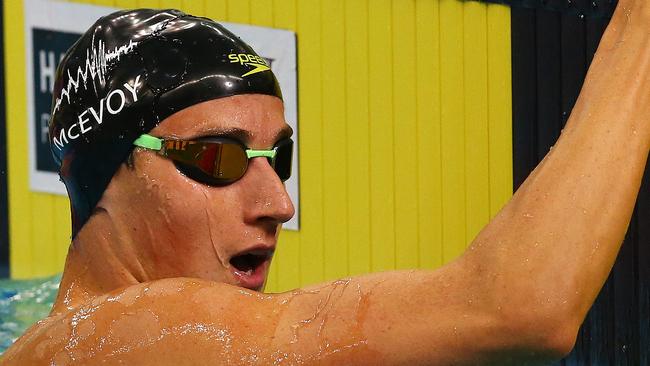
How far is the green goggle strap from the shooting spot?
2260 millimetres

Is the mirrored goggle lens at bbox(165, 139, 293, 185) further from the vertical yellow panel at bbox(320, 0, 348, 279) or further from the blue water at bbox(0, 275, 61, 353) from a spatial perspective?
the vertical yellow panel at bbox(320, 0, 348, 279)

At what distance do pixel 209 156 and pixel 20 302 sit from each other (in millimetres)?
4473

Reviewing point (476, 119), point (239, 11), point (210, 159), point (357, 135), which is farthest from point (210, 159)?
point (476, 119)

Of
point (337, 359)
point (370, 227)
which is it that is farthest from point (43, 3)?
point (337, 359)

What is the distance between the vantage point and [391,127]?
877cm

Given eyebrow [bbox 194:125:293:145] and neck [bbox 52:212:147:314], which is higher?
eyebrow [bbox 194:125:293:145]

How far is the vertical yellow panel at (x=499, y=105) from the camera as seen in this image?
974 centimetres

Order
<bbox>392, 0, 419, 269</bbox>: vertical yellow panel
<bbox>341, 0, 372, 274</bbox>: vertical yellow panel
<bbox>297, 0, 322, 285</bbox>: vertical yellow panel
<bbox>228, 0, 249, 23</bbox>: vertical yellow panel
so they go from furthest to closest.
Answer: <bbox>392, 0, 419, 269</bbox>: vertical yellow panel, <bbox>341, 0, 372, 274</bbox>: vertical yellow panel, <bbox>297, 0, 322, 285</bbox>: vertical yellow panel, <bbox>228, 0, 249, 23</bbox>: vertical yellow panel

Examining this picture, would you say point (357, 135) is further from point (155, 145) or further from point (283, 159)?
point (155, 145)

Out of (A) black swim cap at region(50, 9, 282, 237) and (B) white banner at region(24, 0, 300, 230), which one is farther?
(B) white banner at region(24, 0, 300, 230)

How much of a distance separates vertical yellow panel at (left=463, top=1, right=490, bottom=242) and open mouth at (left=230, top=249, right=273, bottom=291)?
7.18 metres

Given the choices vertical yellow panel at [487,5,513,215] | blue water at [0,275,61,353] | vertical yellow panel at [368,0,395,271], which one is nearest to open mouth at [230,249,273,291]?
blue water at [0,275,61,353]

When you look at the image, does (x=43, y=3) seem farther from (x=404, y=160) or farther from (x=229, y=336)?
(x=229, y=336)

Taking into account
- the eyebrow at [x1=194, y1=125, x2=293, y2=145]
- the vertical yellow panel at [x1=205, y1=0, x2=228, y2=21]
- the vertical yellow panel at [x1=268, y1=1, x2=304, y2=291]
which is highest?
the eyebrow at [x1=194, y1=125, x2=293, y2=145]
